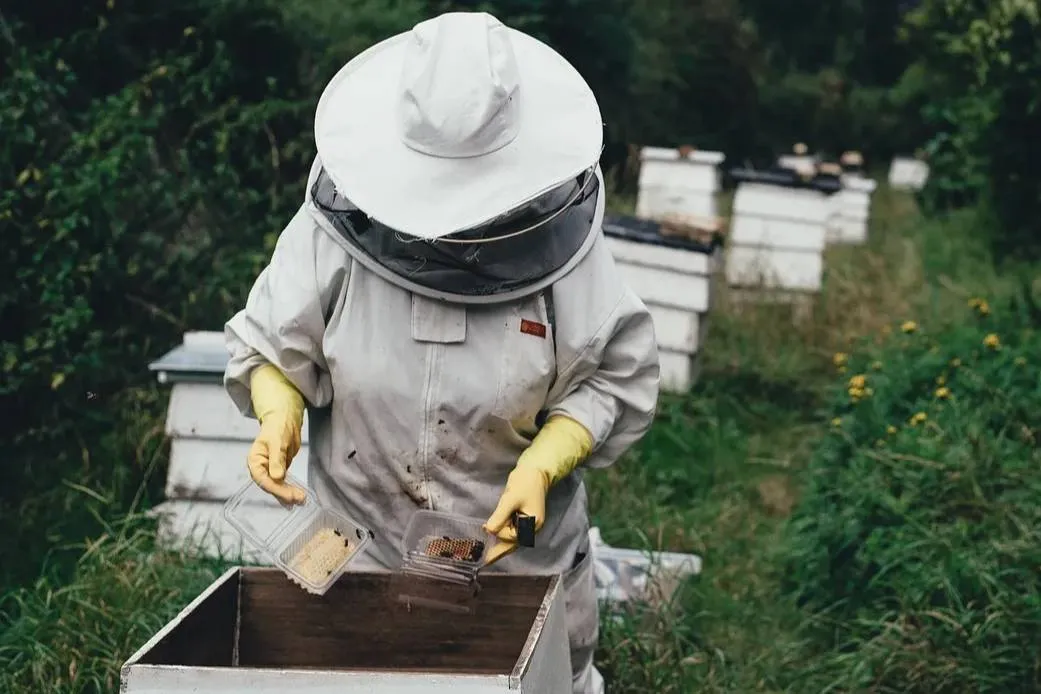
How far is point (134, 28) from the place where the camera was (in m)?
6.36

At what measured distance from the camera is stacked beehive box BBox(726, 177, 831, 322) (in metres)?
8.29

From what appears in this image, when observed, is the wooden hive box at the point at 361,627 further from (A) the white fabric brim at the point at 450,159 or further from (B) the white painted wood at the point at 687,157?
(B) the white painted wood at the point at 687,157

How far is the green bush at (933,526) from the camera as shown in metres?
3.68

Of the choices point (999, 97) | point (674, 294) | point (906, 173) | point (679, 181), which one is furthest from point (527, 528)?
point (906, 173)

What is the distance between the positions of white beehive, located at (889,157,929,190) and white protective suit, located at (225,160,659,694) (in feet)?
46.9

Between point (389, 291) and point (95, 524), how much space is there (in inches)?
94.6

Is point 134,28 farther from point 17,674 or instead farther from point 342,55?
point 17,674

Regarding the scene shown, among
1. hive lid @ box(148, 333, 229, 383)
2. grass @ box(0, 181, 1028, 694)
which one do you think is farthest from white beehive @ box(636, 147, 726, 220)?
hive lid @ box(148, 333, 229, 383)

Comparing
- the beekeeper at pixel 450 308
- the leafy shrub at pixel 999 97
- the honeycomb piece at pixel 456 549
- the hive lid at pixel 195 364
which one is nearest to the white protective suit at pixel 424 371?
the beekeeper at pixel 450 308

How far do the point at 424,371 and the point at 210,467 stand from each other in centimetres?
188

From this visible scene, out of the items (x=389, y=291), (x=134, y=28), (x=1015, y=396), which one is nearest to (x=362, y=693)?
(x=389, y=291)

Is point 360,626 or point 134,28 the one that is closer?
point 360,626

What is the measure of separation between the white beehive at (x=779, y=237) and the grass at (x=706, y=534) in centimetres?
28

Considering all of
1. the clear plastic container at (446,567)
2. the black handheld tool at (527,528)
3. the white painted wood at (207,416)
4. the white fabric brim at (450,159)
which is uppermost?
the white fabric brim at (450,159)
